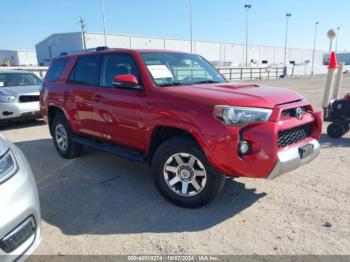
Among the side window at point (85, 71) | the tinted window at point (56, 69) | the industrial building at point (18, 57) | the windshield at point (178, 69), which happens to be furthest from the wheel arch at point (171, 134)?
the industrial building at point (18, 57)

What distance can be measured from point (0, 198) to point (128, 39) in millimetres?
61739

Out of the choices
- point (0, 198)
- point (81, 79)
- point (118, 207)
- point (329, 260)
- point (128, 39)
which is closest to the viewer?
point (0, 198)

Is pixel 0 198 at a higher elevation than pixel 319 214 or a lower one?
higher

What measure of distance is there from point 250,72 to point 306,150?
3571cm

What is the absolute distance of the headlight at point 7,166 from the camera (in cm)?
215

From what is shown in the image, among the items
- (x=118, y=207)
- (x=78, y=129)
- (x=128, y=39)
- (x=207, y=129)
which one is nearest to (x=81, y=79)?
(x=78, y=129)

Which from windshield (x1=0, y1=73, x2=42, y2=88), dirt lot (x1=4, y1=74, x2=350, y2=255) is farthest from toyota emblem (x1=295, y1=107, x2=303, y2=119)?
windshield (x1=0, y1=73, x2=42, y2=88)

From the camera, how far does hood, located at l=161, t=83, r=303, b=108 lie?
3064mm

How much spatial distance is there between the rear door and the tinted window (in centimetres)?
46

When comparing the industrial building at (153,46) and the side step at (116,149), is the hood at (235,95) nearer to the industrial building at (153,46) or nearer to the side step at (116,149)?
the side step at (116,149)

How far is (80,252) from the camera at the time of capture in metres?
2.76

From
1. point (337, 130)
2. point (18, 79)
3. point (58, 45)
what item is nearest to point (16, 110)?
point (18, 79)

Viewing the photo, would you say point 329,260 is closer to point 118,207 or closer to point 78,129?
point 118,207

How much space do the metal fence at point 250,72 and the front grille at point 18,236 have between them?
32.5 meters
